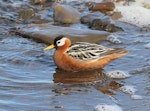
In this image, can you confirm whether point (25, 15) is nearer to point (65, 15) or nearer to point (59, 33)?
point (65, 15)

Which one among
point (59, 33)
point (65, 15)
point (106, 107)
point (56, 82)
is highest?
point (65, 15)

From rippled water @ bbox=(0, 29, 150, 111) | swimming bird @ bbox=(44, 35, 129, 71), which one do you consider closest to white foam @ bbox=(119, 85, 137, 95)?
rippled water @ bbox=(0, 29, 150, 111)

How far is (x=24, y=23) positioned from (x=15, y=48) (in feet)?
5.96

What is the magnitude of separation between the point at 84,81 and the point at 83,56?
24.8 inches

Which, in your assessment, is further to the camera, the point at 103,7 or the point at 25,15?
the point at 103,7

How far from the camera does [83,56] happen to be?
804 cm

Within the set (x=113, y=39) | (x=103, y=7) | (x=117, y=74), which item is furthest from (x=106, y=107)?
(x=103, y=7)

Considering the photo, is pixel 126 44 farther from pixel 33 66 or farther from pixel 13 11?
pixel 13 11

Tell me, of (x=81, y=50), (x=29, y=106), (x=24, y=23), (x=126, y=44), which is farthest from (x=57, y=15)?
(x=29, y=106)

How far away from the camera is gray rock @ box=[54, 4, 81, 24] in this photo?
34.8ft

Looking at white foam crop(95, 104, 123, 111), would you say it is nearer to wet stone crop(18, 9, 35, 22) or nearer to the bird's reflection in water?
the bird's reflection in water

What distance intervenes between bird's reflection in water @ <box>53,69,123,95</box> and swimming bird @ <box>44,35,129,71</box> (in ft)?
0.34

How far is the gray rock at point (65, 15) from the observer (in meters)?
10.6

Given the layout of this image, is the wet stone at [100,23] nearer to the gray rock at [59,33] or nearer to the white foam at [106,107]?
the gray rock at [59,33]
